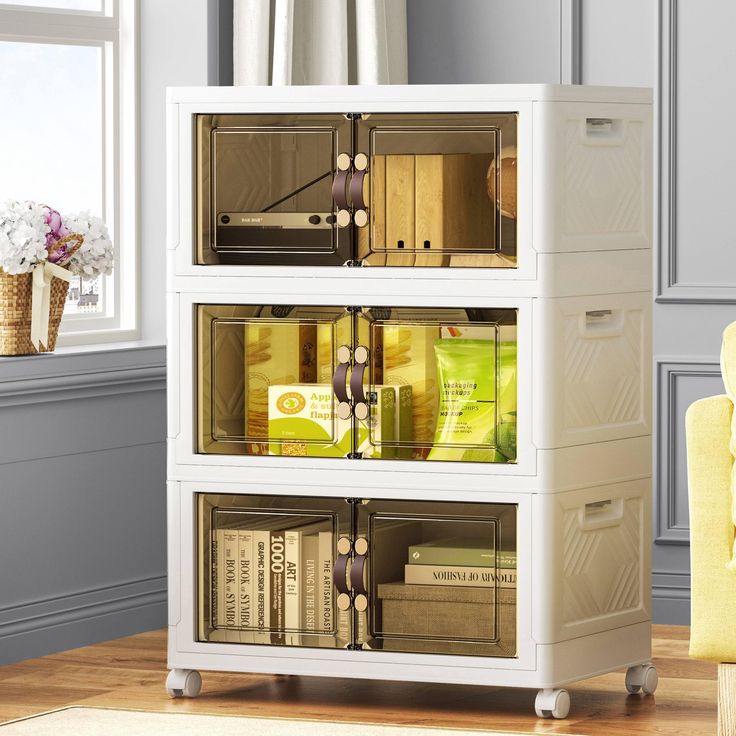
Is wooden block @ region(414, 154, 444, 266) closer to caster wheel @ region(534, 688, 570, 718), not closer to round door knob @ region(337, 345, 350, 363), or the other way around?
round door knob @ region(337, 345, 350, 363)

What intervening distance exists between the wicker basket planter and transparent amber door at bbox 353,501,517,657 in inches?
36.9

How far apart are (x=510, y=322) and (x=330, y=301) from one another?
37 centimetres

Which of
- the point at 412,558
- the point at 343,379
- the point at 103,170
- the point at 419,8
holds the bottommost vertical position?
the point at 412,558

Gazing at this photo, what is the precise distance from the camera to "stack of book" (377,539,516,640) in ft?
9.73

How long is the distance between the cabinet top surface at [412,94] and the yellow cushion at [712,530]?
0.71 m

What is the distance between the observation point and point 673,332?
12.3 feet

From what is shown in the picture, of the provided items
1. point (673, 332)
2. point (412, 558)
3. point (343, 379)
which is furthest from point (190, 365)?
point (673, 332)

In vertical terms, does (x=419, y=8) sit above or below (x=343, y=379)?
above

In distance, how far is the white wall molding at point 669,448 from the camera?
3.74m

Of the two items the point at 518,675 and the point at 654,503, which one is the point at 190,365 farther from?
the point at 654,503

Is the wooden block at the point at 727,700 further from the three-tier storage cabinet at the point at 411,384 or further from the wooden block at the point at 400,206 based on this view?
the wooden block at the point at 400,206

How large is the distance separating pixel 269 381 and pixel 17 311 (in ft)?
2.26

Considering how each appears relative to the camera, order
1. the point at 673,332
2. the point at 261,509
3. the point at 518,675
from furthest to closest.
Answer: the point at 673,332, the point at 261,509, the point at 518,675

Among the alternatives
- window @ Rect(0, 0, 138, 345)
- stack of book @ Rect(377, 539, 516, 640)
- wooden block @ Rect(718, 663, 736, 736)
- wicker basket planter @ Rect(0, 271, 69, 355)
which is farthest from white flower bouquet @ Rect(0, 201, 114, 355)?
wooden block @ Rect(718, 663, 736, 736)
